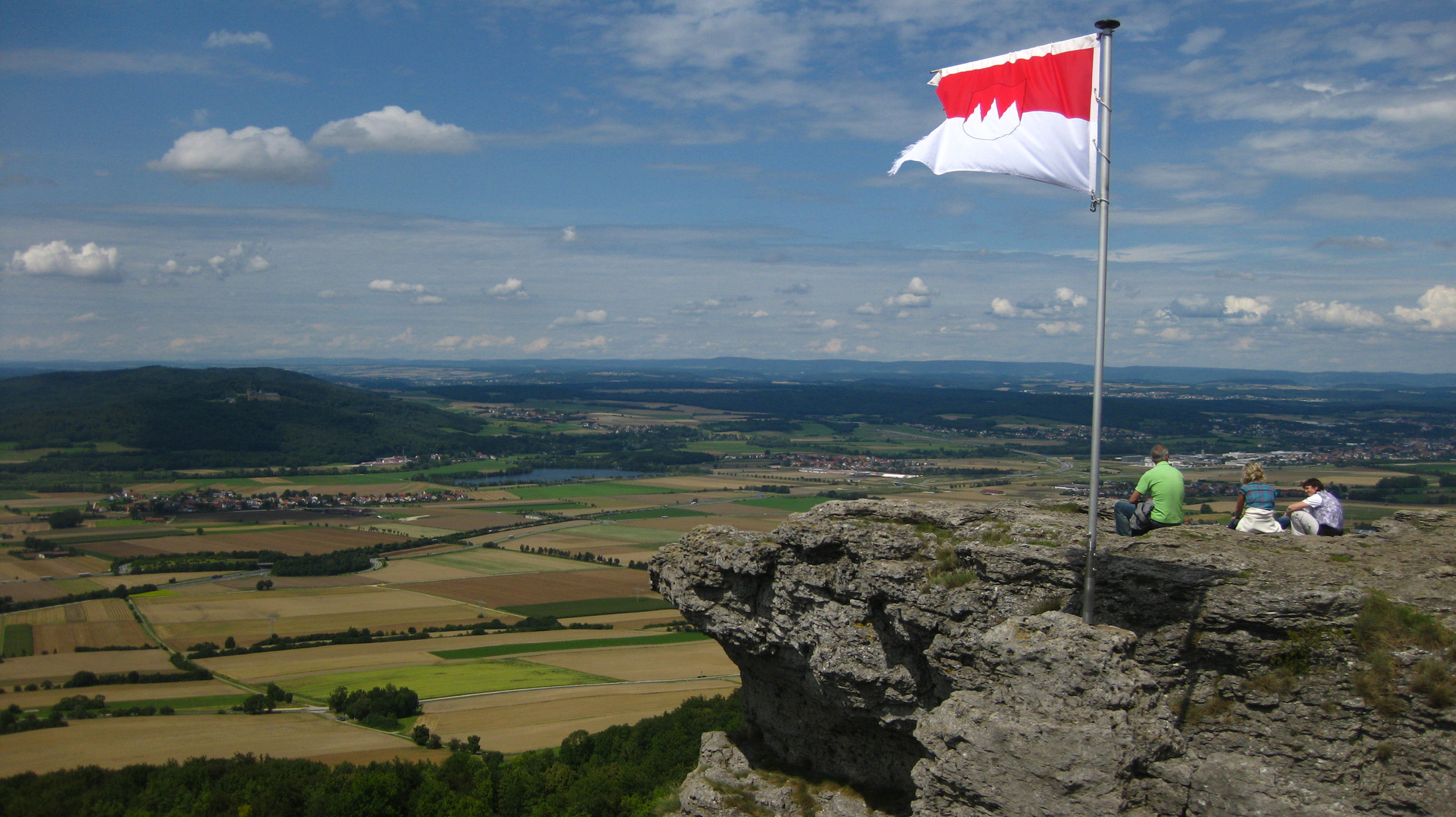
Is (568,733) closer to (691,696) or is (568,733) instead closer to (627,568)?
(691,696)

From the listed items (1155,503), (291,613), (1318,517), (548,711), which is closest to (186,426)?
(291,613)

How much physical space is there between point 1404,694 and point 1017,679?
4351 mm

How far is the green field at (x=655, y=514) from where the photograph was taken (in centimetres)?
9900

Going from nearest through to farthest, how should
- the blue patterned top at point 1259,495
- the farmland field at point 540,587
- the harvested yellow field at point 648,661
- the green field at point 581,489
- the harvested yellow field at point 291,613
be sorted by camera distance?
the blue patterned top at point 1259,495
the harvested yellow field at point 648,661
the harvested yellow field at point 291,613
the farmland field at point 540,587
the green field at point 581,489

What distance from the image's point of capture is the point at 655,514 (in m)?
102

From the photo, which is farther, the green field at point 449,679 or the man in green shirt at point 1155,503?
the green field at point 449,679

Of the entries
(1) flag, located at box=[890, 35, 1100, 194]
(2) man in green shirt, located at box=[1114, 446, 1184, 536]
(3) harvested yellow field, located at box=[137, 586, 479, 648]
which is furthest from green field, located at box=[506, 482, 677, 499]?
(1) flag, located at box=[890, 35, 1100, 194]

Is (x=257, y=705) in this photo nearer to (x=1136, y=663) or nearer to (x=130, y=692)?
(x=130, y=692)

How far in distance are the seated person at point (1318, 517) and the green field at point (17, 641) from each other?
199 feet

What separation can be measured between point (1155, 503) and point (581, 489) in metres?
118

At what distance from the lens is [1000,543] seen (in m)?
13.4

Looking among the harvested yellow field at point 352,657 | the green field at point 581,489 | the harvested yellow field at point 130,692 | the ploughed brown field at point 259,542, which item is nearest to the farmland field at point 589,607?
the harvested yellow field at point 352,657

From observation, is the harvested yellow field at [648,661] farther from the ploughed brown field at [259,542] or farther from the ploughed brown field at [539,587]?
the ploughed brown field at [259,542]

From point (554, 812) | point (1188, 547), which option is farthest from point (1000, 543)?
point (554, 812)
